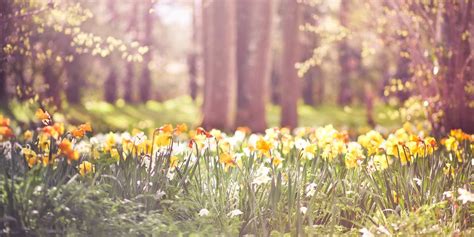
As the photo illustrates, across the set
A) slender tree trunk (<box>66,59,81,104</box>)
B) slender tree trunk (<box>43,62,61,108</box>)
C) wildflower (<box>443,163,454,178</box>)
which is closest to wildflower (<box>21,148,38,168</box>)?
wildflower (<box>443,163,454,178</box>)

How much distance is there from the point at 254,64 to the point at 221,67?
1.40m

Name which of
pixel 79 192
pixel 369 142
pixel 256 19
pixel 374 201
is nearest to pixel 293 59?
pixel 256 19

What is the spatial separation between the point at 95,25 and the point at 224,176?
12.3 m

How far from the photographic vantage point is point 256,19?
12453mm

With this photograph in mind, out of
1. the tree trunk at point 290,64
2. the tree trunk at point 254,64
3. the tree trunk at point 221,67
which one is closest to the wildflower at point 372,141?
the tree trunk at point 221,67

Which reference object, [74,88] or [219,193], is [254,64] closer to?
[219,193]

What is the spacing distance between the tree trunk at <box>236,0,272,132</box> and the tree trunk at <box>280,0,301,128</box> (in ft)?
4.25

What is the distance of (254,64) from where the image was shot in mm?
12359

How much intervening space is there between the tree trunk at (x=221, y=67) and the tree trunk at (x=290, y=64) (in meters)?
2.71

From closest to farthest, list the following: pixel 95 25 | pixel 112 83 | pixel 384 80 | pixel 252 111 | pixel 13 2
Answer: pixel 13 2 < pixel 252 111 < pixel 95 25 < pixel 384 80 < pixel 112 83

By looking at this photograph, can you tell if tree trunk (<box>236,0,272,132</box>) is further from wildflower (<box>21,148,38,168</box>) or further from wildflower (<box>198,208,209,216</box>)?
wildflower (<box>198,208,209,216</box>)

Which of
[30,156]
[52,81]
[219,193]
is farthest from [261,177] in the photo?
[52,81]

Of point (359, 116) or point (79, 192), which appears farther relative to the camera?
point (359, 116)

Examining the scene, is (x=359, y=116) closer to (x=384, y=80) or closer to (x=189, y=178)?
(x=384, y=80)
